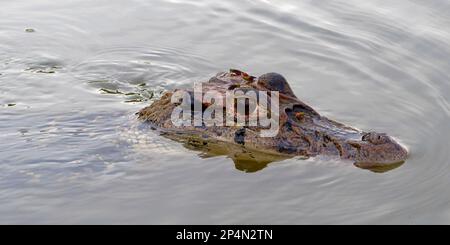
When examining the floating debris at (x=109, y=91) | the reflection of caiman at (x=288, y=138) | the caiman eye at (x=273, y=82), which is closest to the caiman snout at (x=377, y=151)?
the reflection of caiman at (x=288, y=138)

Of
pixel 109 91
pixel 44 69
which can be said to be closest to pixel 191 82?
pixel 109 91

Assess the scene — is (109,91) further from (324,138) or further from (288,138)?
(324,138)

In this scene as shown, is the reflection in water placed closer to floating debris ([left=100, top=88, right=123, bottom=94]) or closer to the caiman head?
the caiman head

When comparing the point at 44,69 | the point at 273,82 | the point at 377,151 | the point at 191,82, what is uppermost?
the point at 44,69

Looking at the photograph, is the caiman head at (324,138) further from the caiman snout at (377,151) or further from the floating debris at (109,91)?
the floating debris at (109,91)

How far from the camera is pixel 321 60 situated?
859cm

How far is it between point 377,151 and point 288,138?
78 centimetres

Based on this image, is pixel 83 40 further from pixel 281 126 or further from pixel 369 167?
pixel 369 167

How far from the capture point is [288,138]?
6082 millimetres

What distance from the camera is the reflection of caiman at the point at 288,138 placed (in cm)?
588

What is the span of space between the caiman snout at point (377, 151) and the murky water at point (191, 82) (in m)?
0.11

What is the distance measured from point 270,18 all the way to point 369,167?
4.45 metres

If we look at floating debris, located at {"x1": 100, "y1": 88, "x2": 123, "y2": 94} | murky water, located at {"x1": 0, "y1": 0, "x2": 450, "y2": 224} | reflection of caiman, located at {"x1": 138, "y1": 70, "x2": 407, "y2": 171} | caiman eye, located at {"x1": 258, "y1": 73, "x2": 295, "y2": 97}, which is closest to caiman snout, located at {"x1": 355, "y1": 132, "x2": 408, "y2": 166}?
reflection of caiman, located at {"x1": 138, "y1": 70, "x2": 407, "y2": 171}

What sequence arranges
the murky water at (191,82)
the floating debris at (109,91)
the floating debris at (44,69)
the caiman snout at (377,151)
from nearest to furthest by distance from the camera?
1. the murky water at (191,82)
2. the caiman snout at (377,151)
3. the floating debris at (109,91)
4. the floating debris at (44,69)
